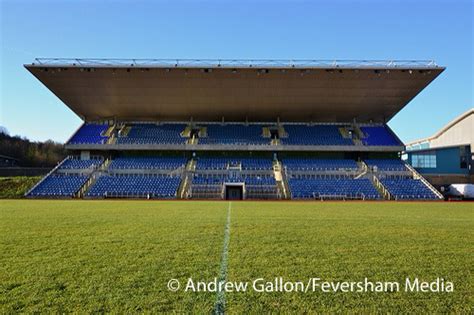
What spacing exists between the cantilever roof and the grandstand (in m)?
0.10

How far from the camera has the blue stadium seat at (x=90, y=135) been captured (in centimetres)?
3297

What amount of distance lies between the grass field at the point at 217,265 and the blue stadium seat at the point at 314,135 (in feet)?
83.5

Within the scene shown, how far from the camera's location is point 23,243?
6379 millimetres

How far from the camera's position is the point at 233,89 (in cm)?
2994

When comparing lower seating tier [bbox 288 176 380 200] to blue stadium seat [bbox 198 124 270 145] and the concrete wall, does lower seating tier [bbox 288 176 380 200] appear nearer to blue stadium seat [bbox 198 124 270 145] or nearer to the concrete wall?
blue stadium seat [bbox 198 124 270 145]

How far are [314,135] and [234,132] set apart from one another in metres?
8.72

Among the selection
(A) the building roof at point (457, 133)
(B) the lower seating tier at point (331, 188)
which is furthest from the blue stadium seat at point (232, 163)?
(A) the building roof at point (457, 133)

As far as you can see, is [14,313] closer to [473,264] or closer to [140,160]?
[473,264]

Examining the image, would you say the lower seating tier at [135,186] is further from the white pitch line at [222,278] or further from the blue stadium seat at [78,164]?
the white pitch line at [222,278]

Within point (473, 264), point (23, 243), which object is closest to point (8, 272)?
point (23, 243)

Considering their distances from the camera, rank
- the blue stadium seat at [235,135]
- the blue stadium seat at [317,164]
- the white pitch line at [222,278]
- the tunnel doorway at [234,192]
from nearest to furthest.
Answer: the white pitch line at [222,278] → the tunnel doorway at [234,192] → the blue stadium seat at [317,164] → the blue stadium seat at [235,135]

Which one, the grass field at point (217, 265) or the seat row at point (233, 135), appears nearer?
the grass field at point (217, 265)

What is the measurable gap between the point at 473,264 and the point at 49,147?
2755 inches

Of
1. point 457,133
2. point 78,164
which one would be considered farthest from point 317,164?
point 78,164
